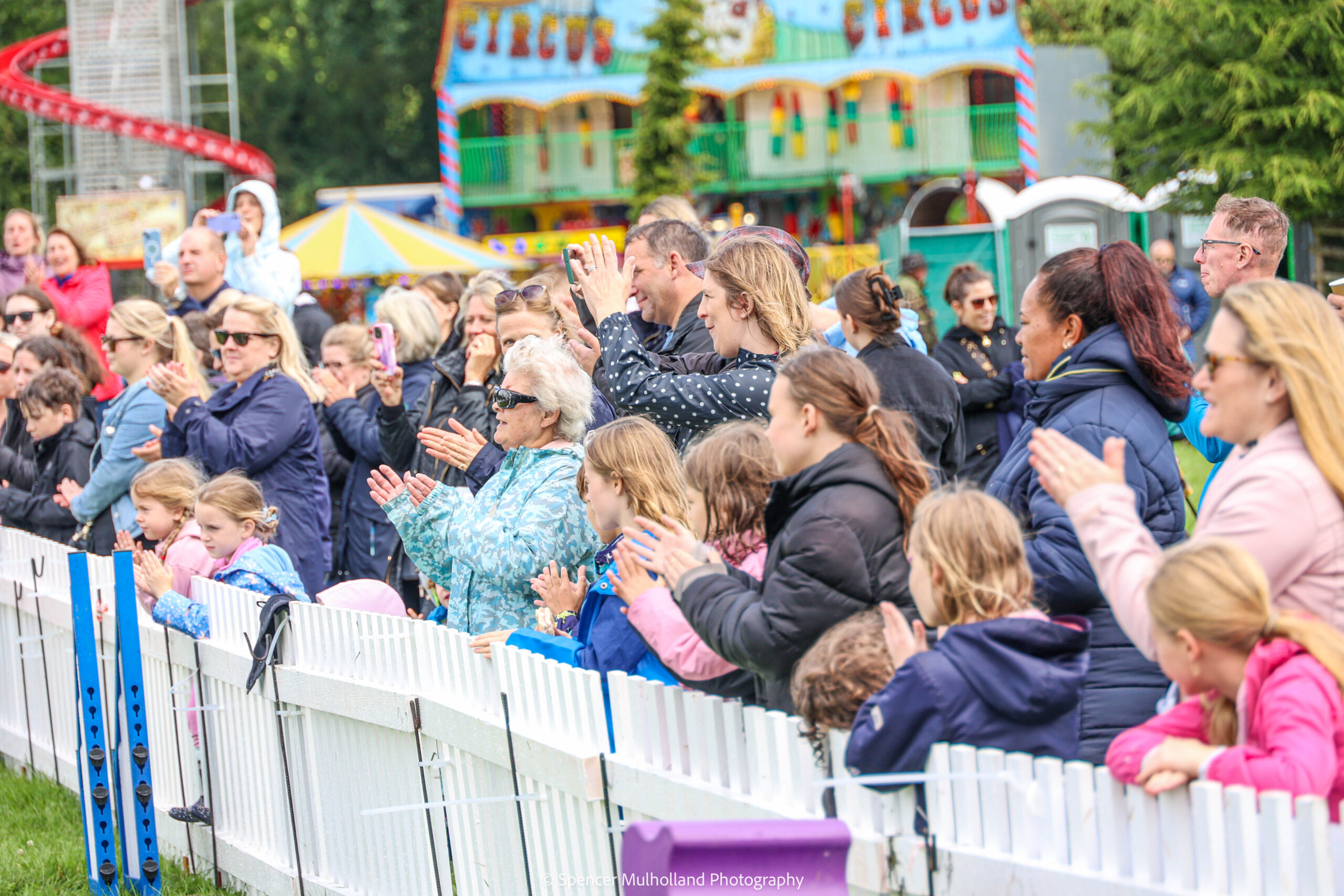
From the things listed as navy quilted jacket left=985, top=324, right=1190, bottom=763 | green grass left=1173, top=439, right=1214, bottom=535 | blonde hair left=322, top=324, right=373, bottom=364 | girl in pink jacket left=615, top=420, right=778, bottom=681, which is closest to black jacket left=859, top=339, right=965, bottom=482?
navy quilted jacket left=985, top=324, right=1190, bottom=763

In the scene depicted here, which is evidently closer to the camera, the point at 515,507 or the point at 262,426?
the point at 515,507

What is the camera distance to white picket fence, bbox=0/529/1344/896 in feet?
7.13

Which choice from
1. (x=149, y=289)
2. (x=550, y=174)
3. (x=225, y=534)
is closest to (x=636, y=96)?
→ (x=550, y=174)

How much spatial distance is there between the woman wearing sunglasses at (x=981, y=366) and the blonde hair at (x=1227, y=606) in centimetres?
450

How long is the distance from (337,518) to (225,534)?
2.04 meters

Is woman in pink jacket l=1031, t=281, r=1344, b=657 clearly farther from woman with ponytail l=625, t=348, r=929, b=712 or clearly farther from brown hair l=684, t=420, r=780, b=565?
brown hair l=684, t=420, r=780, b=565

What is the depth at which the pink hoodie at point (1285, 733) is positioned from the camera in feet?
6.81

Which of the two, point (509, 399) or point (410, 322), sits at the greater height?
point (410, 322)

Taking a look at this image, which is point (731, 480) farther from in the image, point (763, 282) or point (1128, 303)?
point (1128, 303)

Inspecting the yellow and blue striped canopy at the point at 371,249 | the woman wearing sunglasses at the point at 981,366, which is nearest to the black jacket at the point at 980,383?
the woman wearing sunglasses at the point at 981,366

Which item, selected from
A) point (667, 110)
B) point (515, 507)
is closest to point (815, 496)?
point (515, 507)

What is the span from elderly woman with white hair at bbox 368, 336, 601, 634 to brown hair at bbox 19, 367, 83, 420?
3.39m

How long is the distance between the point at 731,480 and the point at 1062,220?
1328cm

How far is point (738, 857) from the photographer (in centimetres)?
217
